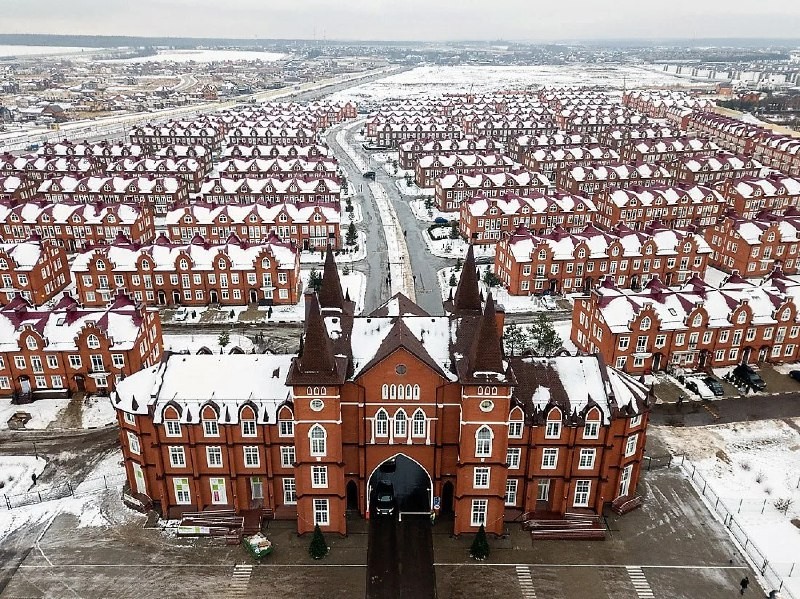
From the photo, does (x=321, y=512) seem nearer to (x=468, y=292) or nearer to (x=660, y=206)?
(x=468, y=292)

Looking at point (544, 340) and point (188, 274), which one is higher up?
point (188, 274)

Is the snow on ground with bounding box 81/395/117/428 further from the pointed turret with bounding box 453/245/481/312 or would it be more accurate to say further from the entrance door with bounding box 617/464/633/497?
the entrance door with bounding box 617/464/633/497

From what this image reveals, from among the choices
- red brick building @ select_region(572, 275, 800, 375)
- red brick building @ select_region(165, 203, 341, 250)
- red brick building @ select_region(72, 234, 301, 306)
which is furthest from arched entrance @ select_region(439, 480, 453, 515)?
red brick building @ select_region(165, 203, 341, 250)

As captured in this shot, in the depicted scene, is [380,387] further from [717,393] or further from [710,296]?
[710,296]

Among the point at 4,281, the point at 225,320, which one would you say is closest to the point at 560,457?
the point at 225,320

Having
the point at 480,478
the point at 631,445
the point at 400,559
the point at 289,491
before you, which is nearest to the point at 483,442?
the point at 480,478

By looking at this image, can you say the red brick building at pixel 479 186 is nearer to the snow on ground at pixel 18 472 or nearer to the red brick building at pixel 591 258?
the red brick building at pixel 591 258
